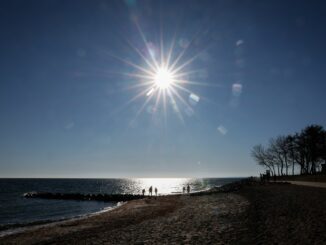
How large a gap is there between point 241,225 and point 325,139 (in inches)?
2990

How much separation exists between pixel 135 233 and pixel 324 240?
41.5 ft

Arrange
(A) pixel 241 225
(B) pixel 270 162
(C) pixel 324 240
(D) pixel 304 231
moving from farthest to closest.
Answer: (B) pixel 270 162, (A) pixel 241 225, (D) pixel 304 231, (C) pixel 324 240

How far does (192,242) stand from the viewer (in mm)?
16156

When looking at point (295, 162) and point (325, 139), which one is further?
point (295, 162)

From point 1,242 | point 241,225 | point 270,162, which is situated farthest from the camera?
point 270,162

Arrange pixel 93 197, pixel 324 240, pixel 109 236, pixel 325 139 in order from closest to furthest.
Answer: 1. pixel 324 240
2. pixel 109 236
3. pixel 325 139
4. pixel 93 197

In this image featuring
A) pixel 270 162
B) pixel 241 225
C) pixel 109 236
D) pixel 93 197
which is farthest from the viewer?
pixel 270 162

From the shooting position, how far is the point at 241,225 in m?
19.3

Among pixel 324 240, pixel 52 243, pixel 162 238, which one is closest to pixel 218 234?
pixel 162 238

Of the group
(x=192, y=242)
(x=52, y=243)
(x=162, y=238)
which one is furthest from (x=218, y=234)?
(x=52, y=243)

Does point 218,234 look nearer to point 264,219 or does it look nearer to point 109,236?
point 264,219

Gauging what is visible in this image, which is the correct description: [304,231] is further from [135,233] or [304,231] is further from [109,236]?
[109,236]

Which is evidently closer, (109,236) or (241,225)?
(241,225)

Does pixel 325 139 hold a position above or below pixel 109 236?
above
